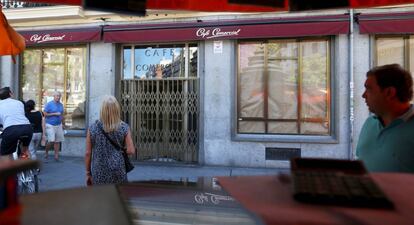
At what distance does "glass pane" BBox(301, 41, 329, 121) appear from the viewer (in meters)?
11.0

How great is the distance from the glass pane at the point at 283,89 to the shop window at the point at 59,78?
18.3 ft

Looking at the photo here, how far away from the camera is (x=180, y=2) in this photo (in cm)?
312

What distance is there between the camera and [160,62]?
12195mm

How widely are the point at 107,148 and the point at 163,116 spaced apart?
6983 millimetres

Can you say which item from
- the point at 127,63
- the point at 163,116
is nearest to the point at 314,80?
the point at 163,116

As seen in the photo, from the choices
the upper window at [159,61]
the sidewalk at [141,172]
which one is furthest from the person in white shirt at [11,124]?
the upper window at [159,61]

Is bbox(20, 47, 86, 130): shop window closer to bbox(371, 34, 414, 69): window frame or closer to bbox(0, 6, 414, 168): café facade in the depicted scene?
bbox(0, 6, 414, 168): café facade

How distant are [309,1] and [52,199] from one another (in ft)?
7.21

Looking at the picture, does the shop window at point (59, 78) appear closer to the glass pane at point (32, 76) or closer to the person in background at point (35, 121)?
the glass pane at point (32, 76)

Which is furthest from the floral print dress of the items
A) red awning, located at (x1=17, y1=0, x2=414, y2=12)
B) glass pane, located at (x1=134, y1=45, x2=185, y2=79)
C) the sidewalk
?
glass pane, located at (x1=134, y1=45, x2=185, y2=79)

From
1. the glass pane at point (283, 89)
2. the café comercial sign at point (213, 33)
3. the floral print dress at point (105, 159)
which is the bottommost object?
the floral print dress at point (105, 159)

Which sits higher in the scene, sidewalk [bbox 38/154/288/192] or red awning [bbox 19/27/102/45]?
red awning [bbox 19/27/102/45]

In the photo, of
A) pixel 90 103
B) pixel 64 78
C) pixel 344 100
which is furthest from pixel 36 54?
pixel 344 100

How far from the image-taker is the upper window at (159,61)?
1192 centimetres
